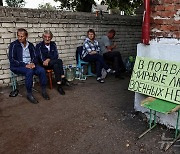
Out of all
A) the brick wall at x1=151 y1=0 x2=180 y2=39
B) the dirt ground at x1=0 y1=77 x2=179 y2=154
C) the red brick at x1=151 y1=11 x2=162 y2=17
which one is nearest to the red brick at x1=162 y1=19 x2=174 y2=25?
the brick wall at x1=151 y1=0 x2=180 y2=39

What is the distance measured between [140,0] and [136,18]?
4.78m

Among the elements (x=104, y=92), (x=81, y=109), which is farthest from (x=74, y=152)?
(x=104, y=92)

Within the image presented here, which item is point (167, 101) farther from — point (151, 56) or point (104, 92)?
point (104, 92)

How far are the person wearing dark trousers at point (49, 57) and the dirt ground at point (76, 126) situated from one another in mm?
391

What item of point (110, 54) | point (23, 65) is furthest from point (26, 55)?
point (110, 54)

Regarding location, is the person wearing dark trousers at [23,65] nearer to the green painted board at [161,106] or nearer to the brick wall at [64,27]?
the brick wall at [64,27]

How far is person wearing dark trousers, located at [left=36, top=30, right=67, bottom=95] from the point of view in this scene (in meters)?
5.20

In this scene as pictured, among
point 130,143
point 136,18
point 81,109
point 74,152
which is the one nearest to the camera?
point 74,152

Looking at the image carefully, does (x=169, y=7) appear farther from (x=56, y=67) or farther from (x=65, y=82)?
(x=65, y=82)

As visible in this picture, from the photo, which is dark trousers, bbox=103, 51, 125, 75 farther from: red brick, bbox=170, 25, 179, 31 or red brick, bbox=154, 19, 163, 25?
red brick, bbox=170, 25, 179, 31

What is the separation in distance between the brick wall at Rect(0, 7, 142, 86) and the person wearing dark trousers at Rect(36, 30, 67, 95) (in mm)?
577

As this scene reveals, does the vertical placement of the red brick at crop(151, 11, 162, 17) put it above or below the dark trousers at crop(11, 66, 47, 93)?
above

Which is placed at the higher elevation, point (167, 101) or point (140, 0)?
point (140, 0)

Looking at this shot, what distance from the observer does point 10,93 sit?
16.2 ft
